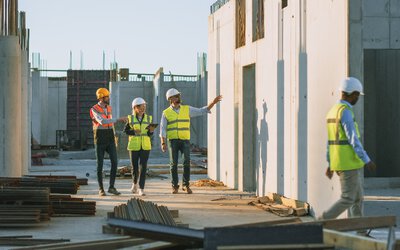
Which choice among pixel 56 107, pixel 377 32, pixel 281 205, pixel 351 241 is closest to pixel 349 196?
pixel 351 241

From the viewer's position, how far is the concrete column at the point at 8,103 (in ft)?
57.4

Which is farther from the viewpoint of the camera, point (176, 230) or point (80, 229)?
point (80, 229)

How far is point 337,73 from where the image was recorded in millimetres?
11008

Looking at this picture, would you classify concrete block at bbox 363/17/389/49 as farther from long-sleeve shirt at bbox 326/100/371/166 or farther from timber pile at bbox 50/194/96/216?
long-sleeve shirt at bbox 326/100/371/166

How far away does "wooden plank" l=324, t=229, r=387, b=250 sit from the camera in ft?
24.7

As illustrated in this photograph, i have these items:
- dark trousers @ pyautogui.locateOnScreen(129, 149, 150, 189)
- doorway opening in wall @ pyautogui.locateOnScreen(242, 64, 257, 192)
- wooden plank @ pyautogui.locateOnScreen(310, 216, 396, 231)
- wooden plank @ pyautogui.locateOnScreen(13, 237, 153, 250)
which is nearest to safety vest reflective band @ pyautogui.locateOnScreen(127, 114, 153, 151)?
dark trousers @ pyautogui.locateOnScreen(129, 149, 150, 189)

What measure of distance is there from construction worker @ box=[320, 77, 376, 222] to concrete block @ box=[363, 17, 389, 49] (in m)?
9.44

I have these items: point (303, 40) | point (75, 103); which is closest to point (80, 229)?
point (303, 40)

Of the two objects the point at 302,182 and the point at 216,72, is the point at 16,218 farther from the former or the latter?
the point at 216,72

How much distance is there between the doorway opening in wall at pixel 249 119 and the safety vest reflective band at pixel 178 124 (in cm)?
112

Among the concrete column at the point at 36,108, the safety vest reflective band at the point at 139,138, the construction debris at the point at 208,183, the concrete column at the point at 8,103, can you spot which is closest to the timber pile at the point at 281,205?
the safety vest reflective band at the point at 139,138

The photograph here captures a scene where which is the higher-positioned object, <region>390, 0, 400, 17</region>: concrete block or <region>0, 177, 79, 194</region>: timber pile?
<region>390, 0, 400, 17</region>: concrete block

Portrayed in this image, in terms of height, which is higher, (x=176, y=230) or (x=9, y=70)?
(x=9, y=70)

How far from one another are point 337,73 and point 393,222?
3.29 metres
